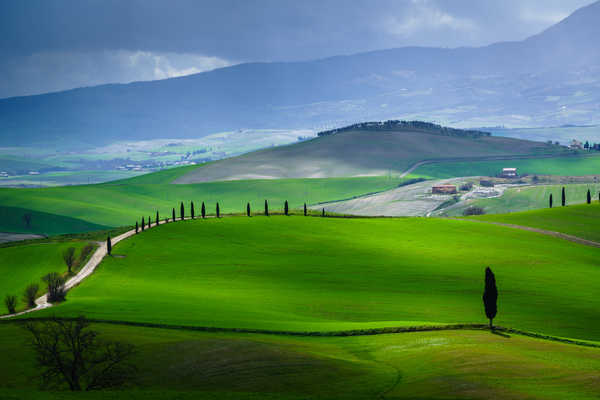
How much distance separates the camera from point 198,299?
67.2m

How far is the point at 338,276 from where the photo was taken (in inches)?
3226

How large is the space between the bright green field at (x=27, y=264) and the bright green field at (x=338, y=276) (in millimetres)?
8322

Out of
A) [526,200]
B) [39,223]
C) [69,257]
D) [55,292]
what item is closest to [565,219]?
[526,200]

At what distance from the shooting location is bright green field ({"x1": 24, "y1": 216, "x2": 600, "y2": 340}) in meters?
61.2

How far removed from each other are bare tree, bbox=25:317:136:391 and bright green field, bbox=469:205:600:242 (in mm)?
86088

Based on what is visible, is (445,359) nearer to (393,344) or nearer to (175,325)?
(393,344)

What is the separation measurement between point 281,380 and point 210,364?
5177 millimetres

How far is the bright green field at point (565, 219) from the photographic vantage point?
111069mm

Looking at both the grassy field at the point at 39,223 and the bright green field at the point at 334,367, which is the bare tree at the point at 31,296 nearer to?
the bright green field at the point at 334,367

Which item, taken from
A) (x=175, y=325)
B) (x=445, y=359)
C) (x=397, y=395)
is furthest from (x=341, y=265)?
(x=397, y=395)

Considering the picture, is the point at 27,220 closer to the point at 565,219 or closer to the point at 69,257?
the point at 69,257

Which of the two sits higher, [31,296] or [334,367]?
[31,296]

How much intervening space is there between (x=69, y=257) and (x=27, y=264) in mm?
8487

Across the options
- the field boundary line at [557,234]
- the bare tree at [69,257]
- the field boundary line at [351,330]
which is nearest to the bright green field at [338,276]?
the field boundary line at [351,330]
